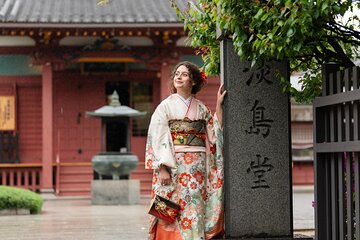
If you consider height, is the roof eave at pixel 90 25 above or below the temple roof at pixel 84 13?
below

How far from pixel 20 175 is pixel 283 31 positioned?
15.8 metres

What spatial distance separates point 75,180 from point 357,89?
1585cm

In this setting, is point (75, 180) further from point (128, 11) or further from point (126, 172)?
point (128, 11)

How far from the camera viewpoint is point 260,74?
7.44 metres

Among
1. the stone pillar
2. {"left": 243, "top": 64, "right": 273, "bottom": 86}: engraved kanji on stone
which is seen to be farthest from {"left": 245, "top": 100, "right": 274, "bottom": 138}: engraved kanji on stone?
{"left": 243, "top": 64, "right": 273, "bottom": 86}: engraved kanji on stone

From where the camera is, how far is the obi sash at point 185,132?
733 centimetres

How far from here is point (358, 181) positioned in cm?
588

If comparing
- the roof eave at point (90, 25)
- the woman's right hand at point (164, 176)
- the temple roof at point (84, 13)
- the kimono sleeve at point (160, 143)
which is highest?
the temple roof at point (84, 13)

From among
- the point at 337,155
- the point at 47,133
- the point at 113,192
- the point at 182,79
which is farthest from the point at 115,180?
the point at 337,155

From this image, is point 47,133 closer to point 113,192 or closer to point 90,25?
point 90,25

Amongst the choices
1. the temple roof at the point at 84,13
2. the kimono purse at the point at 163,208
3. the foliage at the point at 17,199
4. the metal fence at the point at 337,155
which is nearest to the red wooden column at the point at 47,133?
the temple roof at the point at 84,13

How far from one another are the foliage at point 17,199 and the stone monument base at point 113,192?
3.09 meters

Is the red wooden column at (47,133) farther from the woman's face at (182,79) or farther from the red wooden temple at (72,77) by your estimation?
the woman's face at (182,79)

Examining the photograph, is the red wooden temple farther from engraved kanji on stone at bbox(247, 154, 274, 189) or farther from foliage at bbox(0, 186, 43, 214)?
engraved kanji on stone at bbox(247, 154, 274, 189)
